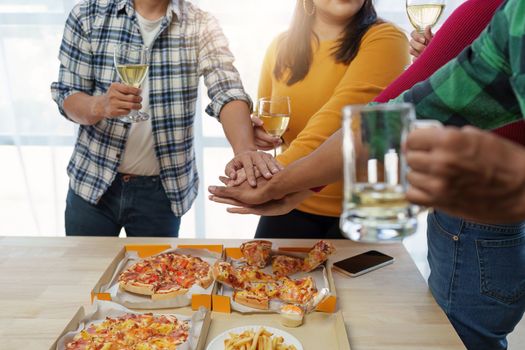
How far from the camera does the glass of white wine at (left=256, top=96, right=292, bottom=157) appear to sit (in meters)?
1.52

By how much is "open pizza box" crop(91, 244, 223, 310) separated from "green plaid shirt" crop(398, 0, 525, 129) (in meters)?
0.68

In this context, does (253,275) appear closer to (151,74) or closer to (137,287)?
(137,287)

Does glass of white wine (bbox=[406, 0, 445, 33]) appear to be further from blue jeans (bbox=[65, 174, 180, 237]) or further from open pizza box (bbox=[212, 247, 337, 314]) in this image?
blue jeans (bbox=[65, 174, 180, 237])

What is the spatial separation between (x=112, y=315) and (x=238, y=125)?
77 cm

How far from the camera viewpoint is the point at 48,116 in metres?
3.01

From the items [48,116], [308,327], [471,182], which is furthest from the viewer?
[48,116]

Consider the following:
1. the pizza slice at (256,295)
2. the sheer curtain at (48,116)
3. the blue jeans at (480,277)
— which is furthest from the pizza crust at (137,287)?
the sheer curtain at (48,116)

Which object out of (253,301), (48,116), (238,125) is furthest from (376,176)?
(48,116)

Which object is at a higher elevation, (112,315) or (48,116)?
(48,116)

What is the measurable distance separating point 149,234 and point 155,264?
0.61 meters

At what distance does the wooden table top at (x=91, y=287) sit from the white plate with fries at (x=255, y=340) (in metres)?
0.14

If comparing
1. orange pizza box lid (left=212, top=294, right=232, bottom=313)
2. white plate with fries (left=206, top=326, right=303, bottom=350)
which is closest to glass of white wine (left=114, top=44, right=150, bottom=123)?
orange pizza box lid (left=212, top=294, right=232, bottom=313)

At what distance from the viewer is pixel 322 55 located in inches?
67.8

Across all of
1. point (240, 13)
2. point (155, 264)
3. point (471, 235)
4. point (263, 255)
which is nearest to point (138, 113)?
point (155, 264)
